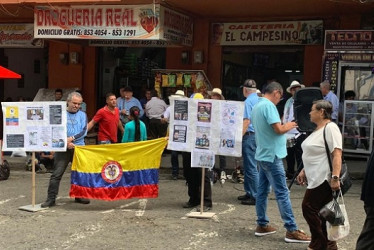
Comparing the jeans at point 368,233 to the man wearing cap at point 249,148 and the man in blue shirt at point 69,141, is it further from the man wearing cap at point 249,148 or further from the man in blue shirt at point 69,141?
the man in blue shirt at point 69,141

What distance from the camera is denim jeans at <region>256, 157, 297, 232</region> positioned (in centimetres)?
566

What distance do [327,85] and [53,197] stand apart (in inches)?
235

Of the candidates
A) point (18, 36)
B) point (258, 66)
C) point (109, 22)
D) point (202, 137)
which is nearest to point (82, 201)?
point (202, 137)

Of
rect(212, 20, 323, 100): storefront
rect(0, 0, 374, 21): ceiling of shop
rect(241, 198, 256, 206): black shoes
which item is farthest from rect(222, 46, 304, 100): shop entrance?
rect(241, 198, 256, 206): black shoes

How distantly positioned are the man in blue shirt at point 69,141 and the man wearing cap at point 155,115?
13.6 feet

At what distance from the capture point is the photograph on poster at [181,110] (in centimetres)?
693

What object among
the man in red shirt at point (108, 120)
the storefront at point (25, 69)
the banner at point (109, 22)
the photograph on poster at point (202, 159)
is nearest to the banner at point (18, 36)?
the storefront at point (25, 69)

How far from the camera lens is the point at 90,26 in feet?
36.3

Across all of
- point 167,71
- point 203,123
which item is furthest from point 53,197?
point 167,71

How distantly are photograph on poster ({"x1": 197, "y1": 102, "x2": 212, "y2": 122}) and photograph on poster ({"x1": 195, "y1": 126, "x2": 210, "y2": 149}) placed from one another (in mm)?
126

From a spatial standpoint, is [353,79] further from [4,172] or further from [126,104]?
[4,172]

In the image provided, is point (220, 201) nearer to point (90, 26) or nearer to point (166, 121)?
point (166, 121)

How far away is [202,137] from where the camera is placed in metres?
6.89

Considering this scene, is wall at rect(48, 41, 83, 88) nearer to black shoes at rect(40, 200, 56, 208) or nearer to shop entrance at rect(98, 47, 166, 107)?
shop entrance at rect(98, 47, 166, 107)
